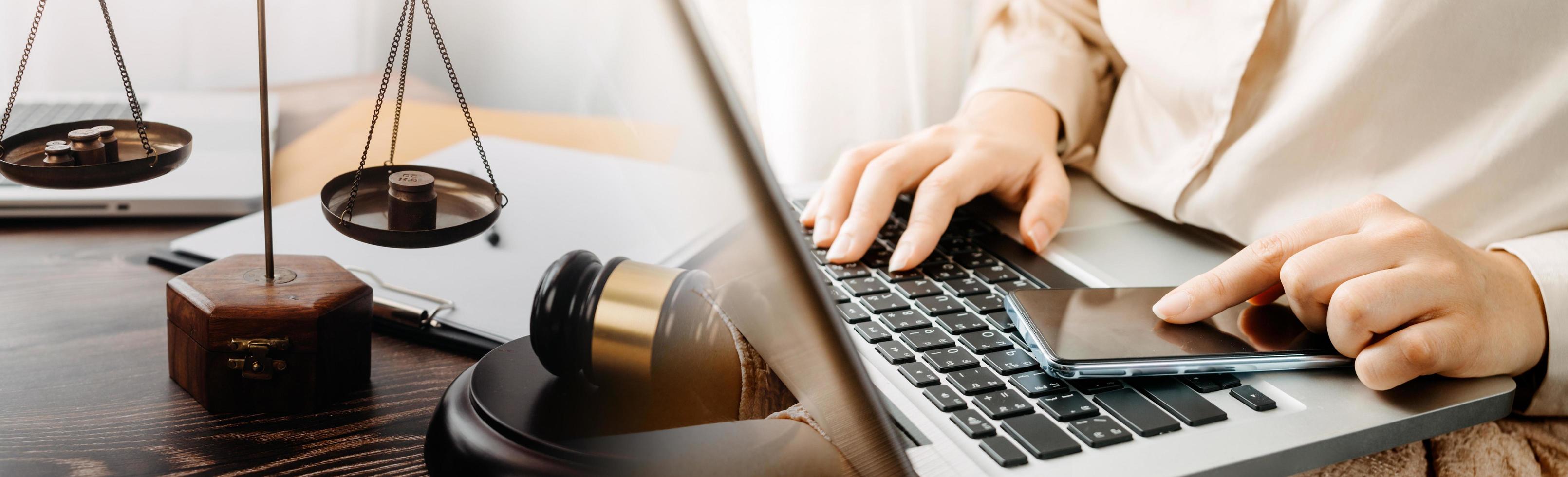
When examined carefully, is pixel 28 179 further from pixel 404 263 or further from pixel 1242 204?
pixel 1242 204

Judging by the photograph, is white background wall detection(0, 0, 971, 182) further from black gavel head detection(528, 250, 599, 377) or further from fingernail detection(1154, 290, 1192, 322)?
fingernail detection(1154, 290, 1192, 322)

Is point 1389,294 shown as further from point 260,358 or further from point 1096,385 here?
point 260,358

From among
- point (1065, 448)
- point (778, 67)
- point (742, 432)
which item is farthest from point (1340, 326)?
point (778, 67)

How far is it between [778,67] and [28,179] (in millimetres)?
625

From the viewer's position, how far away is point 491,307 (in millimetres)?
218

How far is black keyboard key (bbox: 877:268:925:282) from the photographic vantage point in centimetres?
40

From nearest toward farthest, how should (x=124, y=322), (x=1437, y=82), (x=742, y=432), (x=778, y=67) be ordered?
(x=742, y=432), (x=124, y=322), (x=1437, y=82), (x=778, y=67)

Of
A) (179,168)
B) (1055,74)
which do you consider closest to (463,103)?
(179,168)

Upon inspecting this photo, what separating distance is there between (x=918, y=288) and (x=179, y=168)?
0.28 meters

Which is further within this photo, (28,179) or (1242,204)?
(1242,204)

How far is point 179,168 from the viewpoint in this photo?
0.85ft

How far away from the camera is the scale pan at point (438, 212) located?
19 cm

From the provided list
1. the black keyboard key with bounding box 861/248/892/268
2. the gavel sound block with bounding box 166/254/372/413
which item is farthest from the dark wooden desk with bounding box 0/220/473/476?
the black keyboard key with bounding box 861/248/892/268

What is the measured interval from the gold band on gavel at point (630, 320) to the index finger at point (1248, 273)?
0.81 ft
